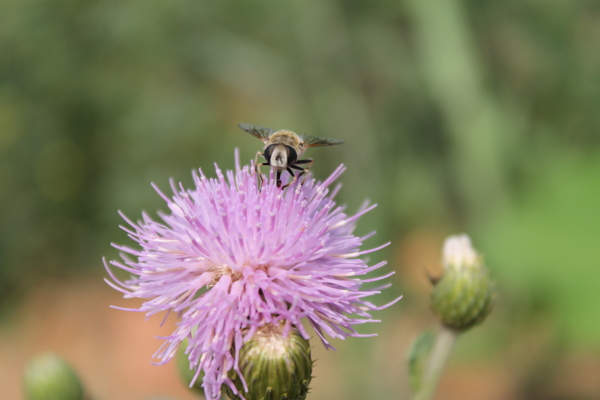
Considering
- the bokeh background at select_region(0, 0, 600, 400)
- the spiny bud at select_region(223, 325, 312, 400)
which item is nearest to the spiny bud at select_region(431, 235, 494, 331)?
the spiny bud at select_region(223, 325, 312, 400)

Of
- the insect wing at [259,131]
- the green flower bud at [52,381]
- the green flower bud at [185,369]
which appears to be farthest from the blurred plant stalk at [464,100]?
the green flower bud at [52,381]

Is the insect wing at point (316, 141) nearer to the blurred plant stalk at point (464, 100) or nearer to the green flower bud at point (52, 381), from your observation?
the green flower bud at point (52, 381)

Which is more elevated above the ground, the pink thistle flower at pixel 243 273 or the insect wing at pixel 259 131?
the insect wing at pixel 259 131

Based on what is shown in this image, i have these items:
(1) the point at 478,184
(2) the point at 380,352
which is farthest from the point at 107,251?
(1) the point at 478,184

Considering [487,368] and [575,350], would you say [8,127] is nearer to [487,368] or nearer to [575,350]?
[487,368]

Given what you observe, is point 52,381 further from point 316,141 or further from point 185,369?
point 316,141

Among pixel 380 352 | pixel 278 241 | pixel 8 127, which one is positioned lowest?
pixel 278 241
